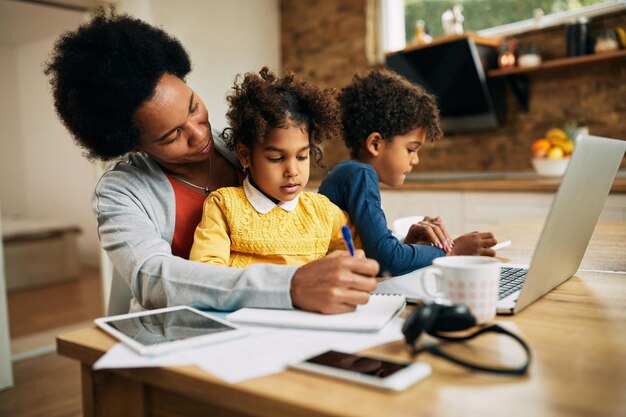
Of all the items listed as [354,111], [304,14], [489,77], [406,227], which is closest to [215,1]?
[304,14]

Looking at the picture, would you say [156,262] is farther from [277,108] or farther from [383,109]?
[383,109]

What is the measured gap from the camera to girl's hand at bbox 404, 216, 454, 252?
1332mm

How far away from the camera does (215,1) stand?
4.50 m

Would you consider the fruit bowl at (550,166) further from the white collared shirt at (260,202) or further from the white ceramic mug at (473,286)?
the white ceramic mug at (473,286)

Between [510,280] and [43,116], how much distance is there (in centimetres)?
607

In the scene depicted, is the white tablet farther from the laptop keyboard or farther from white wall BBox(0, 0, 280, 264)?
white wall BBox(0, 0, 280, 264)

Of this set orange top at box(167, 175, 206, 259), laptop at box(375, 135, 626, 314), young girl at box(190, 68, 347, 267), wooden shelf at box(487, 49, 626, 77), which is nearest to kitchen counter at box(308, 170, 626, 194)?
wooden shelf at box(487, 49, 626, 77)

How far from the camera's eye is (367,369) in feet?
2.06

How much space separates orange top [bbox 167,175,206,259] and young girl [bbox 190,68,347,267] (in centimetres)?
10

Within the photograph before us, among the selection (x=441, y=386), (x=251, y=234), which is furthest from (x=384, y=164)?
(x=441, y=386)

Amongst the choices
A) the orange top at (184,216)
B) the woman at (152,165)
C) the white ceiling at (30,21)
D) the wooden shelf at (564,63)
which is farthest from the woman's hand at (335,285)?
the white ceiling at (30,21)

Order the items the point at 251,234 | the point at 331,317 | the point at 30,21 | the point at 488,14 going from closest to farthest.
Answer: the point at 331,317 < the point at 251,234 < the point at 488,14 < the point at 30,21

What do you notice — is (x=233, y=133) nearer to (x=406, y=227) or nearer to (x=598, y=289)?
(x=406, y=227)

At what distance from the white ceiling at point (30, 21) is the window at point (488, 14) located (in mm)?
2523
